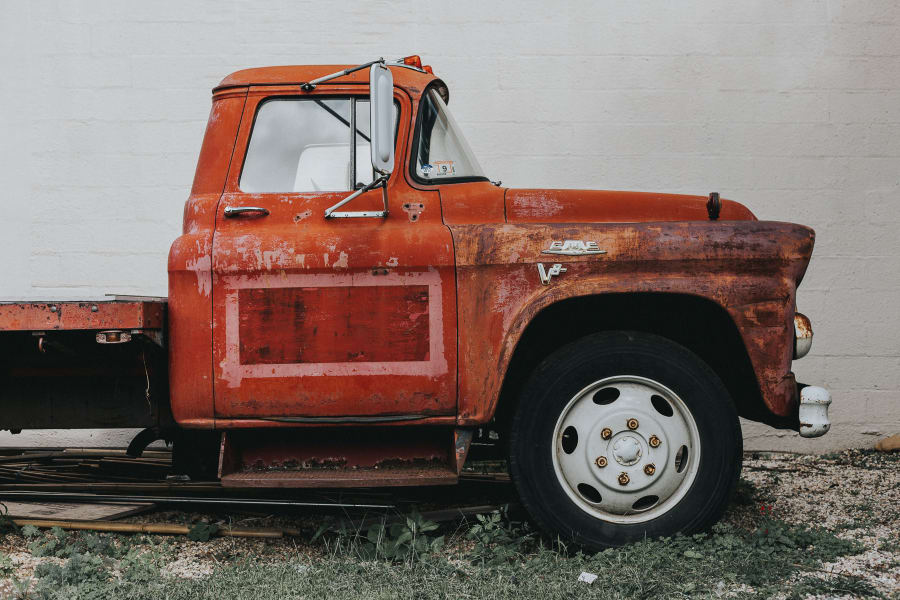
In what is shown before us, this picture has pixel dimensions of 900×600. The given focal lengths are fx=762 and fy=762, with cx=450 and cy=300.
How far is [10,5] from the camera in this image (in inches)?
219

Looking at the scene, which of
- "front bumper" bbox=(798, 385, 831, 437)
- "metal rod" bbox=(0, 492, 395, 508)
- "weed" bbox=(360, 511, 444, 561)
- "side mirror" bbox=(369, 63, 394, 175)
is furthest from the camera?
"metal rod" bbox=(0, 492, 395, 508)

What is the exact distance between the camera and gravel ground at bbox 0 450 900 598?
10.2ft

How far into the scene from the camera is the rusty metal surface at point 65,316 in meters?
2.94

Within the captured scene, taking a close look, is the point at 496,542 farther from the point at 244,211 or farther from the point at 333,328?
the point at 244,211

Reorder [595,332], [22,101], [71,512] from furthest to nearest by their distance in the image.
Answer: [22,101] → [71,512] → [595,332]

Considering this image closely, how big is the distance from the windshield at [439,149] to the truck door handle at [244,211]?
2.24ft

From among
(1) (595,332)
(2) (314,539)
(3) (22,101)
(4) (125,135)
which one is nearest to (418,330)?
(1) (595,332)

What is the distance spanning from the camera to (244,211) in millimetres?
3250

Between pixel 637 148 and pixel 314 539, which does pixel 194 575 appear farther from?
pixel 637 148

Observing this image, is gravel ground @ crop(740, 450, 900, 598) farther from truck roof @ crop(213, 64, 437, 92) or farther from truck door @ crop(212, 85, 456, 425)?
truck roof @ crop(213, 64, 437, 92)

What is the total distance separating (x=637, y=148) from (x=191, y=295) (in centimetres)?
366

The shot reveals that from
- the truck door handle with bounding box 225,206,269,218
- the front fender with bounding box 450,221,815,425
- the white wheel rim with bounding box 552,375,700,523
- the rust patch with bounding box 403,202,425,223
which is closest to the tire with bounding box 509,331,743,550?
the white wheel rim with bounding box 552,375,700,523

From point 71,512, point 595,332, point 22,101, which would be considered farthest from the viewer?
point 22,101

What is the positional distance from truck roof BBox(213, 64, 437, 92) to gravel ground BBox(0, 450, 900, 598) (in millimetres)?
2068
